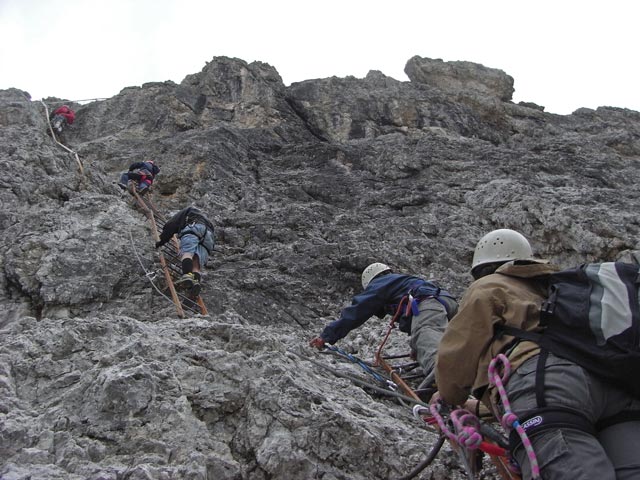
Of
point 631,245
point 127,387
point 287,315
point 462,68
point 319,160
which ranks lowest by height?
point 287,315

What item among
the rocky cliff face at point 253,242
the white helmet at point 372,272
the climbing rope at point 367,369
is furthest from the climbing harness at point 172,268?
the white helmet at point 372,272

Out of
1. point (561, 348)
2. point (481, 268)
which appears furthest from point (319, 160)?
point (561, 348)

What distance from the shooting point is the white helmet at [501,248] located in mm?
4211

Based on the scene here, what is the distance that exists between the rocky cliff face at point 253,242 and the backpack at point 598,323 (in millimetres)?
1515

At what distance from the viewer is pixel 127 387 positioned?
4.23 m

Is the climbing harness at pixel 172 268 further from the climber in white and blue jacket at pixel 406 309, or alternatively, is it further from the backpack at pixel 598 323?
the backpack at pixel 598 323

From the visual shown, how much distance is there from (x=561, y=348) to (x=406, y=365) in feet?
12.5

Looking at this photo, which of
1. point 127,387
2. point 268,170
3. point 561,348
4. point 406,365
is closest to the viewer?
point 561,348

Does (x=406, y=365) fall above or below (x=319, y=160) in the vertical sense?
below

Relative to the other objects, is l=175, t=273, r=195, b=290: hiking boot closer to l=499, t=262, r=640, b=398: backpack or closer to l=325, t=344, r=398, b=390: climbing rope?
l=325, t=344, r=398, b=390: climbing rope

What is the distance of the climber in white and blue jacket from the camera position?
6.30 metres

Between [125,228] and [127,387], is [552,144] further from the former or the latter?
[127,387]

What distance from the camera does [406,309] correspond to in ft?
22.0

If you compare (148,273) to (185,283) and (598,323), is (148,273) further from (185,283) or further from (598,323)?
(598,323)
